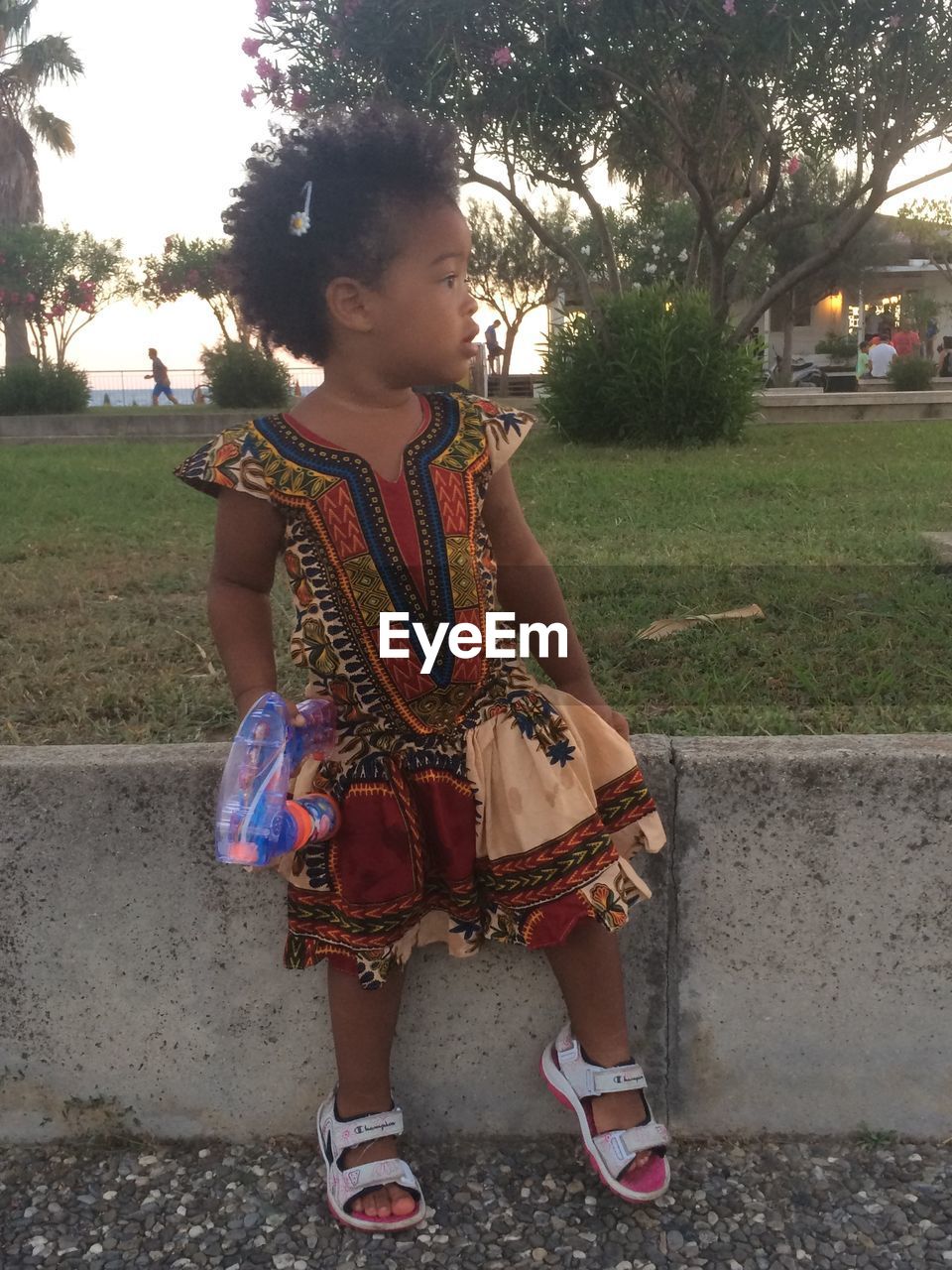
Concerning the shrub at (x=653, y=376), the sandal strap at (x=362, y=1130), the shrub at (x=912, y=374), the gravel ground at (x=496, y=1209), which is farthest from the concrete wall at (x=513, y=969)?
the shrub at (x=912, y=374)

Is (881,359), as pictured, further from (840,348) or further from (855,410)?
(840,348)

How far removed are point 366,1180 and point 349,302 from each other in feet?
4.26

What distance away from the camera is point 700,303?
938 cm

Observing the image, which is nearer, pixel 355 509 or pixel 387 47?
pixel 355 509

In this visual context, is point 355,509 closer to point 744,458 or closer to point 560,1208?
point 560,1208

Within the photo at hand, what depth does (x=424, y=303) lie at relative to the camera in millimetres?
1576

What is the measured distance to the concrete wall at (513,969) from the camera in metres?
1.80

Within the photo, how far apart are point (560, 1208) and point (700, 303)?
28.4ft

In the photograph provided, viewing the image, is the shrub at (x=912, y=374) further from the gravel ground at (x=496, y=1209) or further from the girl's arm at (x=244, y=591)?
the girl's arm at (x=244, y=591)

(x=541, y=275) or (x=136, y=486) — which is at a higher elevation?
(x=541, y=275)

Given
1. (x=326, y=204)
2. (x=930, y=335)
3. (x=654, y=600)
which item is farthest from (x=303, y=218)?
(x=930, y=335)

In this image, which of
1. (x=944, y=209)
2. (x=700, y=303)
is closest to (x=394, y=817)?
(x=700, y=303)

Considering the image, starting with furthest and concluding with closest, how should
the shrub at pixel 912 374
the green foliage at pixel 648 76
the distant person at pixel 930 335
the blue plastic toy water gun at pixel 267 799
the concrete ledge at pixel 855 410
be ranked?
the distant person at pixel 930 335 → the shrub at pixel 912 374 → the concrete ledge at pixel 855 410 → the green foliage at pixel 648 76 → the blue plastic toy water gun at pixel 267 799

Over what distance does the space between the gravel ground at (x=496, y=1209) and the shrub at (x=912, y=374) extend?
54.6 feet
